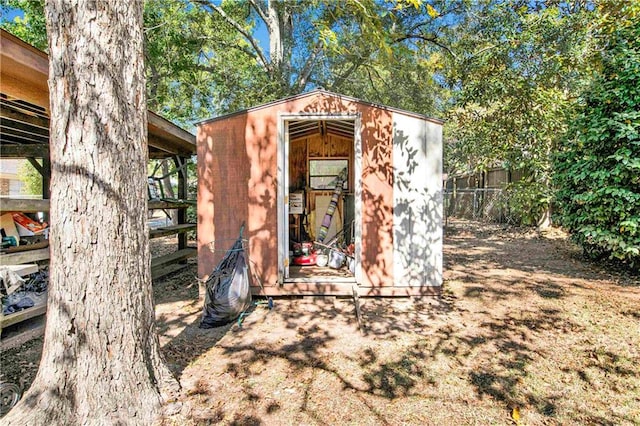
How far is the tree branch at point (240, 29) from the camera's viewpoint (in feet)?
28.9

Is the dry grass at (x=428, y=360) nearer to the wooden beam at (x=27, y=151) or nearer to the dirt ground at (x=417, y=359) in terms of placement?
the dirt ground at (x=417, y=359)

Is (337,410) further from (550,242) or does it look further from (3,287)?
(550,242)

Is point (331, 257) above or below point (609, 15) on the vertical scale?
below

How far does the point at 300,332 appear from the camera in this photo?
3.54 m

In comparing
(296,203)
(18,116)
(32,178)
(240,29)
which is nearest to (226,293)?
(18,116)

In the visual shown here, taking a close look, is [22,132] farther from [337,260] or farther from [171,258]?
[337,260]

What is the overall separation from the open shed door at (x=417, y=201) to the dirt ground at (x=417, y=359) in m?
0.42

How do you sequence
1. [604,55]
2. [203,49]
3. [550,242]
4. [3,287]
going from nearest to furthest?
[3,287] → [604,55] → [550,242] → [203,49]

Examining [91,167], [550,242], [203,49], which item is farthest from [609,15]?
[203,49]

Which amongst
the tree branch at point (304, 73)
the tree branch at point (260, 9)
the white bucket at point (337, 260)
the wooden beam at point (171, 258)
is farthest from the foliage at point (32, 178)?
the white bucket at point (337, 260)

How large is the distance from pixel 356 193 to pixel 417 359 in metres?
2.22

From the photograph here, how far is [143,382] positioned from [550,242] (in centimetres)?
918

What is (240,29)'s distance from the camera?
8773 millimetres

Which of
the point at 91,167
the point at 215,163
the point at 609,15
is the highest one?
the point at 609,15
